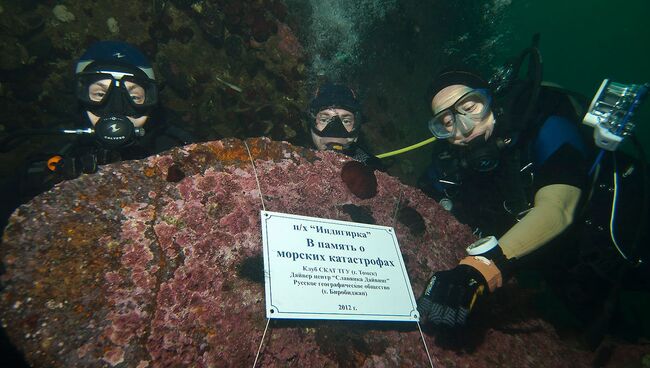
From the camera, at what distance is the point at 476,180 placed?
445 cm

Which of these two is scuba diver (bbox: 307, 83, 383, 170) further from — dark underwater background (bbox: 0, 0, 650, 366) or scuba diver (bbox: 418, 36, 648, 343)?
scuba diver (bbox: 418, 36, 648, 343)

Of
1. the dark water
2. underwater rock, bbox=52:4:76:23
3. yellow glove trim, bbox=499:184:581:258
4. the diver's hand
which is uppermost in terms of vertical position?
underwater rock, bbox=52:4:76:23

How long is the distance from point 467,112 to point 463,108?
72 mm

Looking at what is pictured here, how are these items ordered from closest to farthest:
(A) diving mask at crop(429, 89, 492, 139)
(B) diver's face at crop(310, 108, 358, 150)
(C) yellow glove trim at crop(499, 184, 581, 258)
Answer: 1. (C) yellow glove trim at crop(499, 184, 581, 258)
2. (A) diving mask at crop(429, 89, 492, 139)
3. (B) diver's face at crop(310, 108, 358, 150)

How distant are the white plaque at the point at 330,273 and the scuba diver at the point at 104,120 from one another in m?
2.50

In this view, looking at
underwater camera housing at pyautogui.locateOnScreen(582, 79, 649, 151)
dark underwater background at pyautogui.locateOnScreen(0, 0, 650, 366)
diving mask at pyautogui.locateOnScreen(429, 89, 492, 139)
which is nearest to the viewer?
underwater camera housing at pyautogui.locateOnScreen(582, 79, 649, 151)

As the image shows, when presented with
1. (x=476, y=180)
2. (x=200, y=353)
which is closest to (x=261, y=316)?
(x=200, y=353)

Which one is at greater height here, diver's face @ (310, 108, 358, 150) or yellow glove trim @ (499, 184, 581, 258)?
yellow glove trim @ (499, 184, 581, 258)

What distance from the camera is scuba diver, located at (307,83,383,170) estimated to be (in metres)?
5.04

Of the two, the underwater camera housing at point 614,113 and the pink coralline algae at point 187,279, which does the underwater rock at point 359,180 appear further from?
the underwater camera housing at point 614,113

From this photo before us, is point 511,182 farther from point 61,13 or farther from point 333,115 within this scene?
point 61,13

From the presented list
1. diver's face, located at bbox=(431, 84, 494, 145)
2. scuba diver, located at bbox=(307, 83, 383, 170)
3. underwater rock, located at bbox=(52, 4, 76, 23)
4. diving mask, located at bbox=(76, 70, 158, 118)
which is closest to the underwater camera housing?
diver's face, located at bbox=(431, 84, 494, 145)

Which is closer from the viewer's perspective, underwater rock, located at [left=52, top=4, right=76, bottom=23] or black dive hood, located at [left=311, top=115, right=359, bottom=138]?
black dive hood, located at [left=311, top=115, right=359, bottom=138]

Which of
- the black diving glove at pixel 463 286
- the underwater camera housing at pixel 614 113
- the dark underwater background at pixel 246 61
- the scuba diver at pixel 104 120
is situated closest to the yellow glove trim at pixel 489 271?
the black diving glove at pixel 463 286
